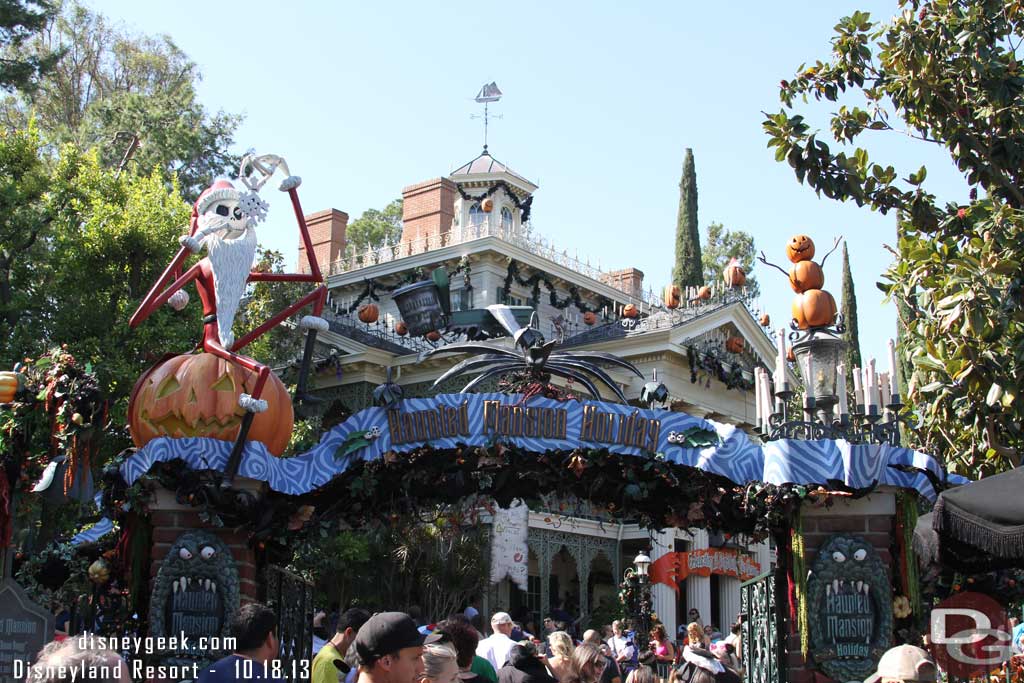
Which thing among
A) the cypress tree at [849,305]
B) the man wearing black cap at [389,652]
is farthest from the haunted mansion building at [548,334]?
the man wearing black cap at [389,652]

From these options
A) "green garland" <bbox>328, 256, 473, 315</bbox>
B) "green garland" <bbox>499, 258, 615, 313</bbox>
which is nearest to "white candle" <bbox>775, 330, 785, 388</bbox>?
"green garland" <bbox>499, 258, 615, 313</bbox>

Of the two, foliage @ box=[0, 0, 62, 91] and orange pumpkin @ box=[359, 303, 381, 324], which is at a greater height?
foliage @ box=[0, 0, 62, 91]

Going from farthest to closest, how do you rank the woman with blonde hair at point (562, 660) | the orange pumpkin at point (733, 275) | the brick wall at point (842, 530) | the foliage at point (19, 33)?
the orange pumpkin at point (733, 275)
the foliage at point (19, 33)
the brick wall at point (842, 530)
the woman with blonde hair at point (562, 660)

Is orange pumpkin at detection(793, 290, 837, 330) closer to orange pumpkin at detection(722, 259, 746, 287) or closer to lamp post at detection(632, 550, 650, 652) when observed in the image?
lamp post at detection(632, 550, 650, 652)

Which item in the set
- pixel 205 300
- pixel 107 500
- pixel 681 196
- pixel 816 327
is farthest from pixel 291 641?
pixel 681 196

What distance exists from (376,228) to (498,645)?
42873mm

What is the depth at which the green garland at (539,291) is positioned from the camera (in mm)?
35875

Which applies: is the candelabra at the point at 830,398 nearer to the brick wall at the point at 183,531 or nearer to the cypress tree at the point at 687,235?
the brick wall at the point at 183,531

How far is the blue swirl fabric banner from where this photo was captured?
10883mm

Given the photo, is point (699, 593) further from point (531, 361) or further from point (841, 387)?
point (531, 361)

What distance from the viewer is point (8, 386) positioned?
9.46m

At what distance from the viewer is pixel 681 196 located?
4244 centimetres

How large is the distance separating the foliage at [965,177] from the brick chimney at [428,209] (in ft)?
84.0

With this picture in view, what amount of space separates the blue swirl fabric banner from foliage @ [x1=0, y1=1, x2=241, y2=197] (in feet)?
54.5
